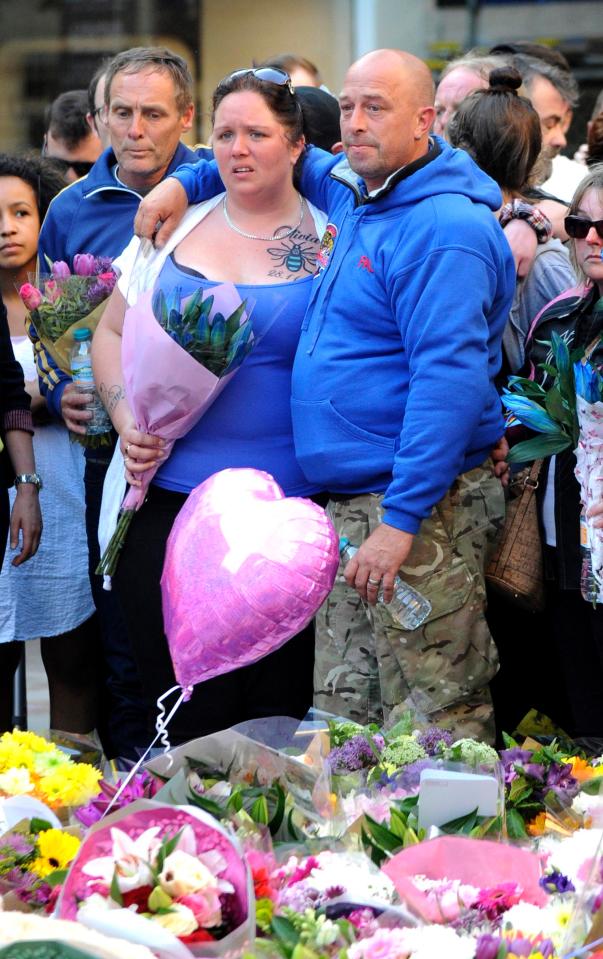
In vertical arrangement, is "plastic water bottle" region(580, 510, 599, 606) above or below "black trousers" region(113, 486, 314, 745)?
above

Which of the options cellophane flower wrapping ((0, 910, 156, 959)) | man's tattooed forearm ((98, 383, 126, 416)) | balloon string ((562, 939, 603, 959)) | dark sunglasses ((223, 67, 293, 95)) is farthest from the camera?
man's tattooed forearm ((98, 383, 126, 416))

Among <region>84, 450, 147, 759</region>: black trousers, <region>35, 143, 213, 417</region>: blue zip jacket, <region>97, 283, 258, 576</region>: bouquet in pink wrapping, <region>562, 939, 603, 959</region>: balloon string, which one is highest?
<region>35, 143, 213, 417</region>: blue zip jacket

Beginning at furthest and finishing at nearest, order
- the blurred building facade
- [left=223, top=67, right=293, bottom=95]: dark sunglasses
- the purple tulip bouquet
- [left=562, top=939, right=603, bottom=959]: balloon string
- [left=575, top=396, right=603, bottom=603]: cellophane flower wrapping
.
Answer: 1. the blurred building facade
2. the purple tulip bouquet
3. [left=223, top=67, right=293, bottom=95]: dark sunglasses
4. [left=575, top=396, right=603, bottom=603]: cellophane flower wrapping
5. [left=562, top=939, right=603, bottom=959]: balloon string

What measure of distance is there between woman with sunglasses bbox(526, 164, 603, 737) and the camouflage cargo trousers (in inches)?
7.1

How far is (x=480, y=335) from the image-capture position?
2869 mm

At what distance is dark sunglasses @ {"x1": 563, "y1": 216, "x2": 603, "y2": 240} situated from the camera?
308 cm

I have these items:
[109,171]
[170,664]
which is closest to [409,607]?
[170,664]

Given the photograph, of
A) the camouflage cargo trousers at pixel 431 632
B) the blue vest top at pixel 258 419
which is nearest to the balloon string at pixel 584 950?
the camouflage cargo trousers at pixel 431 632

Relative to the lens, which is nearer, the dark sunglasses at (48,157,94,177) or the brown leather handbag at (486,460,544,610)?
the brown leather handbag at (486,460,544,610)

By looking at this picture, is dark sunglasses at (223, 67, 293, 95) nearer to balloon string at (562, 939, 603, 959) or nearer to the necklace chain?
the necklace chain

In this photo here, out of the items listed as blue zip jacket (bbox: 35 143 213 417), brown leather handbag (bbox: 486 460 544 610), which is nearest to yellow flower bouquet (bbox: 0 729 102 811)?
brown leather handbag (bbox: 486 460 544 610)

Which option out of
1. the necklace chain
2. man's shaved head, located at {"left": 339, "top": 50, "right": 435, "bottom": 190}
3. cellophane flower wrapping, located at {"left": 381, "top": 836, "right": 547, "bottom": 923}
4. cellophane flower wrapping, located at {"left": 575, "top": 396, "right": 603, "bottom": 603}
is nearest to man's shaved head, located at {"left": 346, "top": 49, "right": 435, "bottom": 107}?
man's shaved head, located at {"left": 339, "top": 50, "right": 435, "bottom": 190}

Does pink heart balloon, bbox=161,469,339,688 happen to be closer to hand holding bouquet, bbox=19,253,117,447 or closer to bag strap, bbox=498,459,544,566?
bag strap, bbox=498,459,544,566

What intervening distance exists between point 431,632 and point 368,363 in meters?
0.62
